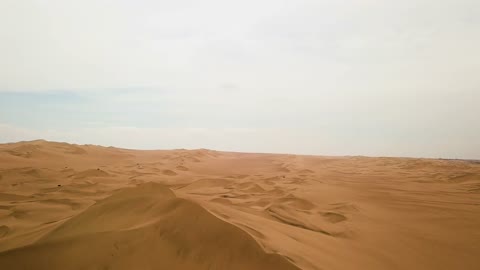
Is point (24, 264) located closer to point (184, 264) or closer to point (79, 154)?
point (184, 264)

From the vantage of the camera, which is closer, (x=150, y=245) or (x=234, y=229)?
(x=150, y=245)

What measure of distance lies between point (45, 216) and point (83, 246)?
205 centimetres

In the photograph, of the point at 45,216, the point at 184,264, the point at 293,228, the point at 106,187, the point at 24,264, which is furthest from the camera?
the point at 106,187

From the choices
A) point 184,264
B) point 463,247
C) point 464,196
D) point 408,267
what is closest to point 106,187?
point 184,264

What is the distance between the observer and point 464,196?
17.6ft

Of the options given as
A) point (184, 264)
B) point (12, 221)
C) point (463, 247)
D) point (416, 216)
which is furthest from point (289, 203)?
point (12, 221)

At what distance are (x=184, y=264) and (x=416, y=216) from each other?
3.47 meters

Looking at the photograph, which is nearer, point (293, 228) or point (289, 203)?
point (293, 228)

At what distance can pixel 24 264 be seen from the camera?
2287 mm

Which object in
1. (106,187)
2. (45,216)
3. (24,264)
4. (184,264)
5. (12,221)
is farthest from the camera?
(106,187)

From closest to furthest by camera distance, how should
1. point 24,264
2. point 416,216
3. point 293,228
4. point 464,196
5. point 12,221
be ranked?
point 24,264 < point 293,228 < point 12,221 < point 416,216 < point 464,196

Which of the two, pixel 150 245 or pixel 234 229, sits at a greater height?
pixel 234 229

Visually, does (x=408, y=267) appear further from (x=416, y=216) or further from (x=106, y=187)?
(x=106, y=187)

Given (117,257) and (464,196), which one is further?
(464,196)
